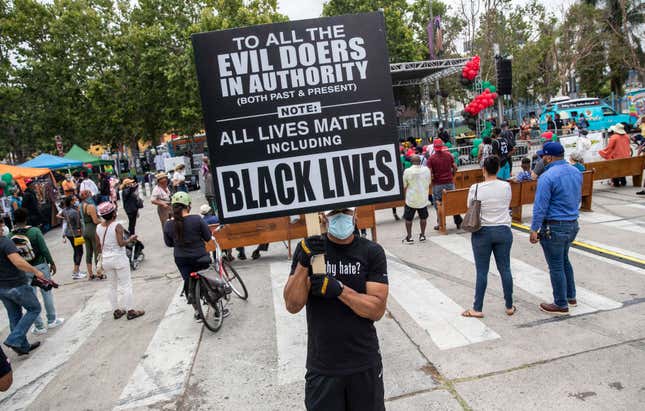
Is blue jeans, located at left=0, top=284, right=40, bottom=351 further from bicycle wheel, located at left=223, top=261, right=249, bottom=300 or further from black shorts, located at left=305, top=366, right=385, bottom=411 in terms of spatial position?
black shorts, located at left=305, top=366, right=385, bottom=411

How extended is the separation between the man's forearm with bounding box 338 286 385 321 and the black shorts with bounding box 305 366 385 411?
375mm

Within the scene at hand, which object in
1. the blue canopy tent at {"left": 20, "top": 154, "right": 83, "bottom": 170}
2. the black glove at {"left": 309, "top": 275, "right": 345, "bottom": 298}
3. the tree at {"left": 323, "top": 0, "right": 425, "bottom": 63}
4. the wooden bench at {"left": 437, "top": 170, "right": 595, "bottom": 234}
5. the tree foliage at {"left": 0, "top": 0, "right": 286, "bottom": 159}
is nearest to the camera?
the black glove at {"left": 309, "top": 275, "right": 345, "bottom": 298}

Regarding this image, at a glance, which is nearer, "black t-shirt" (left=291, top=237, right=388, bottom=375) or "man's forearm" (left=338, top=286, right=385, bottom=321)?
"man's forearm" (left=338, top=286, right=385, bottom=321)

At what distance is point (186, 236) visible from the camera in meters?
5.92

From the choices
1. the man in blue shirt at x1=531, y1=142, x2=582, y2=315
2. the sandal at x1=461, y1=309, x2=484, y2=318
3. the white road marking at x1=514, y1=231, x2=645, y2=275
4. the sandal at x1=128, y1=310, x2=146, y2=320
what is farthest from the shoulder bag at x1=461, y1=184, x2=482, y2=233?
the sandal at x1=128, y1=310, x2=146, y2=320

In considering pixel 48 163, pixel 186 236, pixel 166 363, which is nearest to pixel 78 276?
pixel 186 236

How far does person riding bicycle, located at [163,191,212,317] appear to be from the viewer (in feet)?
19.4

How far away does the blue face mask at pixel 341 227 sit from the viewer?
9.40 ft

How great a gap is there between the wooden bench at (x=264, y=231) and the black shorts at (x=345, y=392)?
6461mm

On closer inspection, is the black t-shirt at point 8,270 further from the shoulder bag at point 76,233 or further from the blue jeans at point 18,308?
the shoulder bag at point 76,233

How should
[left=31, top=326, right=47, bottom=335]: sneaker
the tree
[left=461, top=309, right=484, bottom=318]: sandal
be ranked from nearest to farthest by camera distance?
[left=461, top=309, right=484, bottom=318]: sandal → [left=31, top=326, right=47, bottom=335]: sneaker → the tree

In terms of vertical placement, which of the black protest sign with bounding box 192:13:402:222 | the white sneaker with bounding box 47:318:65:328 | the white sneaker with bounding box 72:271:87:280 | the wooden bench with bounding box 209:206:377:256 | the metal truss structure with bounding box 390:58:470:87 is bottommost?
the white sneaker with bounding box 47:318:65:328

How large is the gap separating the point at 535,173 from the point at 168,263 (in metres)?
8.30

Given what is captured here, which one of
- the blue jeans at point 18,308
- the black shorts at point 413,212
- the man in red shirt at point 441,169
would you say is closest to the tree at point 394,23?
the man in red shirt at point 441,169
